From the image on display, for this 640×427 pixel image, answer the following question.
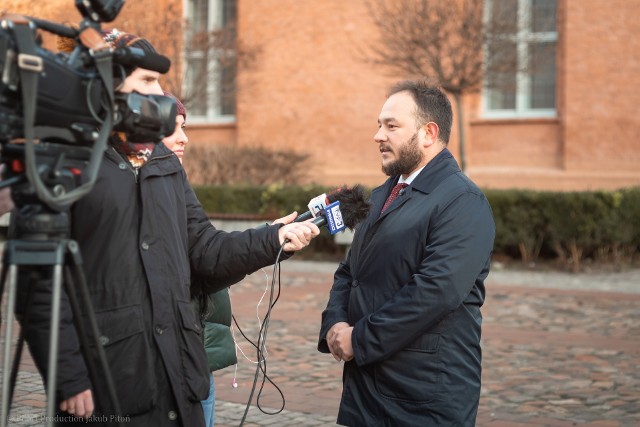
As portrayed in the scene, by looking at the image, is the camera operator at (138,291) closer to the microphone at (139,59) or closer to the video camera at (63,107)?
A: the microphone at (139,59)

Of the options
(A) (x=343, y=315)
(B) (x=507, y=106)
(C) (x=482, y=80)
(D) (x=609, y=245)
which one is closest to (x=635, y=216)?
(D) (x=609, y=245)

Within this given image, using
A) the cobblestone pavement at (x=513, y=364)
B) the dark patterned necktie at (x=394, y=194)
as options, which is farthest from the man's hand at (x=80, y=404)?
the dark patterned necktie at (x=394, y=194)

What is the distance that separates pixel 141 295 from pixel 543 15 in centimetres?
1917

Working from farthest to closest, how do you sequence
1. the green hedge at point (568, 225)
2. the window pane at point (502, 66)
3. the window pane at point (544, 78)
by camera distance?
the window pane at point (544, 78) → the window pane at point (502, 66) → the green hedge at point (568, 225)

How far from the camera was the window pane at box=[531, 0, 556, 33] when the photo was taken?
819 inches

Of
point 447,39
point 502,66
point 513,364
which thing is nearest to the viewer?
point 513,364

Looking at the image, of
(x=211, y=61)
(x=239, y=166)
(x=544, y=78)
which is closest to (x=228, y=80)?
(x=211, y=61)

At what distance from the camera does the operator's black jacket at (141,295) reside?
3219mm

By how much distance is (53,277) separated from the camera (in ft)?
8.78

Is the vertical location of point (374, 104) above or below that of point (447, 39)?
below

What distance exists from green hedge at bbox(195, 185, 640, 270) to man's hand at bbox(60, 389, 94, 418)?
1249cm

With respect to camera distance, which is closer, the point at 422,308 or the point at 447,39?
the point at 422,308

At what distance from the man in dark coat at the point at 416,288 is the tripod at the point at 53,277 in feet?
4.22

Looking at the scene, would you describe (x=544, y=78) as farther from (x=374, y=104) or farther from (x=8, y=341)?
(x=8, y=341)
